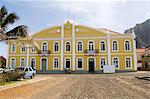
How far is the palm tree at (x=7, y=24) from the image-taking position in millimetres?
19078

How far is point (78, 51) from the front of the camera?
142ft

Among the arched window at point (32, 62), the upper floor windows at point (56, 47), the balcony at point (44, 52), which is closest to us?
the balcony at point (44, 52)

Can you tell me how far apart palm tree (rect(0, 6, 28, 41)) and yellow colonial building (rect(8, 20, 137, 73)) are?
21.5m

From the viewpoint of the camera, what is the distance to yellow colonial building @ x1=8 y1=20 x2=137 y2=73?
1654 inches

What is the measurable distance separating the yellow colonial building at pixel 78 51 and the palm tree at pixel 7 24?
70.6 ft

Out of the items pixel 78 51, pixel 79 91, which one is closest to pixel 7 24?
pixel 79 91

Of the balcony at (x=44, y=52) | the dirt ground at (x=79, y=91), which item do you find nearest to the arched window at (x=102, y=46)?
the balcony at (x=44, y=52)

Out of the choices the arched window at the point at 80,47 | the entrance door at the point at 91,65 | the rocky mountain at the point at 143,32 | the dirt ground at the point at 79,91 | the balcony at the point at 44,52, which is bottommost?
the dirt ground at the point at 79,91

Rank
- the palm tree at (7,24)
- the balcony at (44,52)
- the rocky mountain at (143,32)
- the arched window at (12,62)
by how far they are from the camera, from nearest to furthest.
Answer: the palm tree at (7,24) → the balcony at (44,52) → the arched window at (12,62) → the rocky mountain at (143,32)

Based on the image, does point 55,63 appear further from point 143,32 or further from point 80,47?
point 143,32

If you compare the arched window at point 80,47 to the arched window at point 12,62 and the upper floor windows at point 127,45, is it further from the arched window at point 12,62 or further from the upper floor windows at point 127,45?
the arched window at point 12,62

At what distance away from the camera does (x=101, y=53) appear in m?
42.5

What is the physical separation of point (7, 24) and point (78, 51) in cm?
2479

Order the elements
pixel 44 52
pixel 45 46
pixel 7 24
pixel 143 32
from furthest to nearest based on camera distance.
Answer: pixel 143 32, pixel 45 46, pixel 44 52, pixel 7 24
